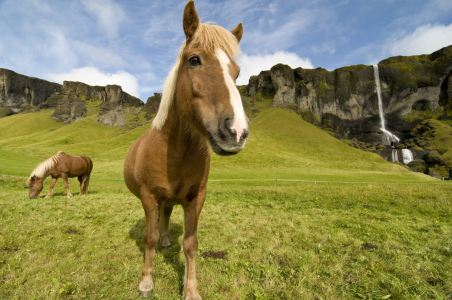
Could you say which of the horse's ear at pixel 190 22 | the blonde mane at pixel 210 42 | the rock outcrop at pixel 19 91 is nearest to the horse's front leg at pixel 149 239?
the blonde mane at pixel 210 42

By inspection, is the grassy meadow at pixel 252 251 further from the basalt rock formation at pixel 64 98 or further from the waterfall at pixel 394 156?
the basalt rock formation at pixel 64 98

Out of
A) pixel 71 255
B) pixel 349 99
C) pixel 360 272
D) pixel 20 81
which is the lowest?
pixel 360 272

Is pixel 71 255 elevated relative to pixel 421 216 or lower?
elevated

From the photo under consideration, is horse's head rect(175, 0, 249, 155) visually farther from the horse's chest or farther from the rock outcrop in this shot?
the rock outcrop

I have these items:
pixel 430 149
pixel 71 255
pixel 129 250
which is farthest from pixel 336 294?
pixel 430 149

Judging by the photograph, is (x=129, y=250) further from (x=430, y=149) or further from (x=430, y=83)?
(x=430, y=83)

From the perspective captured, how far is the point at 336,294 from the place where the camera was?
11.2 feet

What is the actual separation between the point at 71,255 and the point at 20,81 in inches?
8100

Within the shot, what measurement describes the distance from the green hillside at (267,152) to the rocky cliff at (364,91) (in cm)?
1854

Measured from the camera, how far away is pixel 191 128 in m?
2.93

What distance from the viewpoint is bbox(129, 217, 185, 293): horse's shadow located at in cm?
445

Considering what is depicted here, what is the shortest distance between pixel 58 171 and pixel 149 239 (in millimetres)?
12339

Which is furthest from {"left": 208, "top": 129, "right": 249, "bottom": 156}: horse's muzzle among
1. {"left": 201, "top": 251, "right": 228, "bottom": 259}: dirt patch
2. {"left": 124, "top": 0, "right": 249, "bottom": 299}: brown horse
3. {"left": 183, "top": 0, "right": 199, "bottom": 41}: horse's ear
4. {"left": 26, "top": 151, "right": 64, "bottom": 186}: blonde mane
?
{"left": 26, "top": 151, "right": 64, "bottom": 186}: blonde mane

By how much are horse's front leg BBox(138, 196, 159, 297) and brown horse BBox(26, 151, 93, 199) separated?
11219 mm
